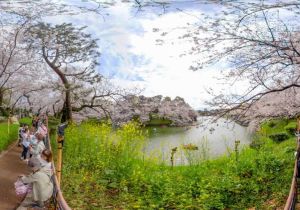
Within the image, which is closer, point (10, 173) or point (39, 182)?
point (39, 182)

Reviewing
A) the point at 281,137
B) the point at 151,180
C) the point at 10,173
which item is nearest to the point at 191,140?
the point at 281,137

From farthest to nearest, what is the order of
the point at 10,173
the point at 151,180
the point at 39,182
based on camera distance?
1. the point at 10,173
2. the point at 151,180
3. the point at 39,182

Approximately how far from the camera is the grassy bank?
7730mm

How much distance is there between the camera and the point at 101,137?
11820 mm

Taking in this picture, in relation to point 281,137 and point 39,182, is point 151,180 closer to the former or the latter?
point 39,182

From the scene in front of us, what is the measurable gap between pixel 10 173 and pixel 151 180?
4.72 m

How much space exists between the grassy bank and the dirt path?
3.65 feet

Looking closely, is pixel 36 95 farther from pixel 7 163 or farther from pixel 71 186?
pixel 71 186

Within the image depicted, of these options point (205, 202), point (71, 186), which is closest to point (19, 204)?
point (71, 186)

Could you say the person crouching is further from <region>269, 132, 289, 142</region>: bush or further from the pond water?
<region>269, 132, 289, 142</region>: bush

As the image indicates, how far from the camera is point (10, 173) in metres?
11.5

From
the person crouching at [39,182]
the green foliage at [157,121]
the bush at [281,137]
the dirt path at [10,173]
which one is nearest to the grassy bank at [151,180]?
the person crouching at [39,182]

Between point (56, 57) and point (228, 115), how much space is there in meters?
11.0

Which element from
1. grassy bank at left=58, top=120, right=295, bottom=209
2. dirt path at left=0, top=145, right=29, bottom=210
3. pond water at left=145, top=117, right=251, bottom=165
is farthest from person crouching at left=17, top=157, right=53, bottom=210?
pond water at left=145, top=117, right=251, bottom=165
